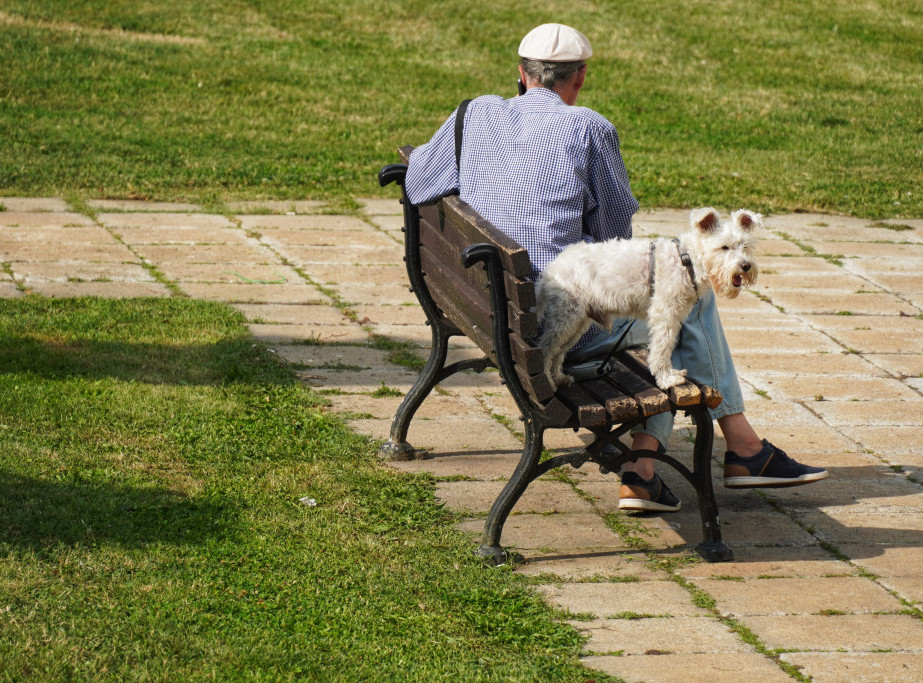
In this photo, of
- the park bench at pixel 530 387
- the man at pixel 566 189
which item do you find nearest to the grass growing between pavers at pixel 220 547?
the park bench at pixel 530 387

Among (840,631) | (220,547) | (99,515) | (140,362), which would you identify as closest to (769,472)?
(840,631)

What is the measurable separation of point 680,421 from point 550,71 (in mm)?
2050

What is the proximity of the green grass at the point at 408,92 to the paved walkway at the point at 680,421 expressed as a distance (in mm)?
904

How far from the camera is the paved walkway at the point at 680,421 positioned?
11.9 feet

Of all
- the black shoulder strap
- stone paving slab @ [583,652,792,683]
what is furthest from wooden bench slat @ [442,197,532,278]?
stone paving slab @ [583,652,792,683]

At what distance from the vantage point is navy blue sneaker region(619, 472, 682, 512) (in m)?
4.42

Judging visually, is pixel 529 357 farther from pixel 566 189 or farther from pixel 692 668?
pixel 692 668

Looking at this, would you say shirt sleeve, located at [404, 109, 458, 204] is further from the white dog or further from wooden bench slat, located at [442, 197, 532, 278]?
the white dog

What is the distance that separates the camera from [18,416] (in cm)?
490

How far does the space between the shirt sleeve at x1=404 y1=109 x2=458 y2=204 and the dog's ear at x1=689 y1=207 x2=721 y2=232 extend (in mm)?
1010

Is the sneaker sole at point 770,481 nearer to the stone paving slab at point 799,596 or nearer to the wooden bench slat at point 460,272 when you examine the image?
the stone paving slab at point 799,596

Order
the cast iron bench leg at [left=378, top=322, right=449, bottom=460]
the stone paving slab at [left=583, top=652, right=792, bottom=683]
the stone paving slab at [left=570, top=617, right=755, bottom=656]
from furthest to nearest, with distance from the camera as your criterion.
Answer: the cast iron bench leg at [left=378, top=322, right=449, bottom=460]
the stone paving slab at [left=570, top=617, right=755, bottom=656]
the stone paving slab at [left=583, top=652, right=792, bottom=683]

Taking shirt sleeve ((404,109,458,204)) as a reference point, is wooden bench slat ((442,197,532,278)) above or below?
below

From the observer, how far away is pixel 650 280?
3.90 metres
